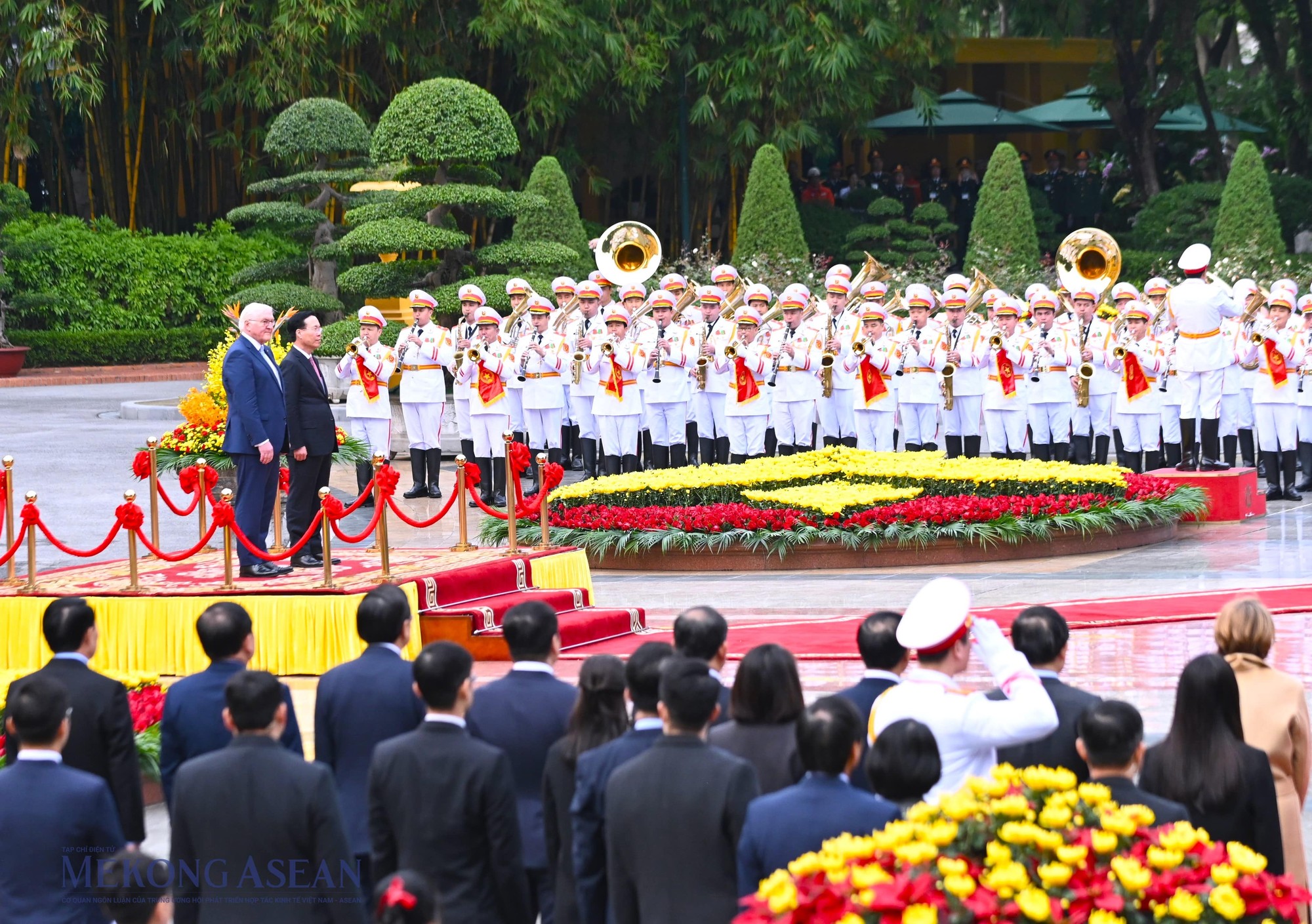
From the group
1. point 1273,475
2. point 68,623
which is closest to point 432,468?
point 1273,475

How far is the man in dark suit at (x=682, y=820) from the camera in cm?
470

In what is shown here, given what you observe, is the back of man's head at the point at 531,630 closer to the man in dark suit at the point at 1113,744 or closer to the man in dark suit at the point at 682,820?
the man in dark suit at the point at 682,820

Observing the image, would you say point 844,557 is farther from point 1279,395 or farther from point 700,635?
point 700,635

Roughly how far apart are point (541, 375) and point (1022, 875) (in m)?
14.7

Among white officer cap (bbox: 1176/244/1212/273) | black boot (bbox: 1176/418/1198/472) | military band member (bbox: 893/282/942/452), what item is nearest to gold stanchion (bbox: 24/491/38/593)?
military band member (bbox: 893/282/942/452)

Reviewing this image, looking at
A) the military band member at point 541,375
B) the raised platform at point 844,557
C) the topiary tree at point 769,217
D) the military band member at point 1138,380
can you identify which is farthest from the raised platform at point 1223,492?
the topiary tree at point 769,217

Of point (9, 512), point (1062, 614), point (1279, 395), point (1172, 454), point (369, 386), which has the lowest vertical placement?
point (1062, 614)

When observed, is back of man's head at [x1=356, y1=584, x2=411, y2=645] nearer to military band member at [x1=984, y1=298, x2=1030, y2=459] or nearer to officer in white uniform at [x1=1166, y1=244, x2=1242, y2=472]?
officer in white uniform at [x1=1166, y1=244, x2=1242, y2=472]

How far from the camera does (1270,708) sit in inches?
223

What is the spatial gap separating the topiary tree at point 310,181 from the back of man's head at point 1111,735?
Result: 65.2 feet

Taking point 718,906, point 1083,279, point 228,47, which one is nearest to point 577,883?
point 718,906

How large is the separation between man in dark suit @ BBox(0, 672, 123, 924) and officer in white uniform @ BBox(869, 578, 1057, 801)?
2.02 metres

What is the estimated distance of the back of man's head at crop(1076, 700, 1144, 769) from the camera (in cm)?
483

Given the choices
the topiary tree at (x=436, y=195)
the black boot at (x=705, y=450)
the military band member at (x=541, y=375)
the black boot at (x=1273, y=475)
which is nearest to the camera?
the black boot at (x=1273, y=475)
